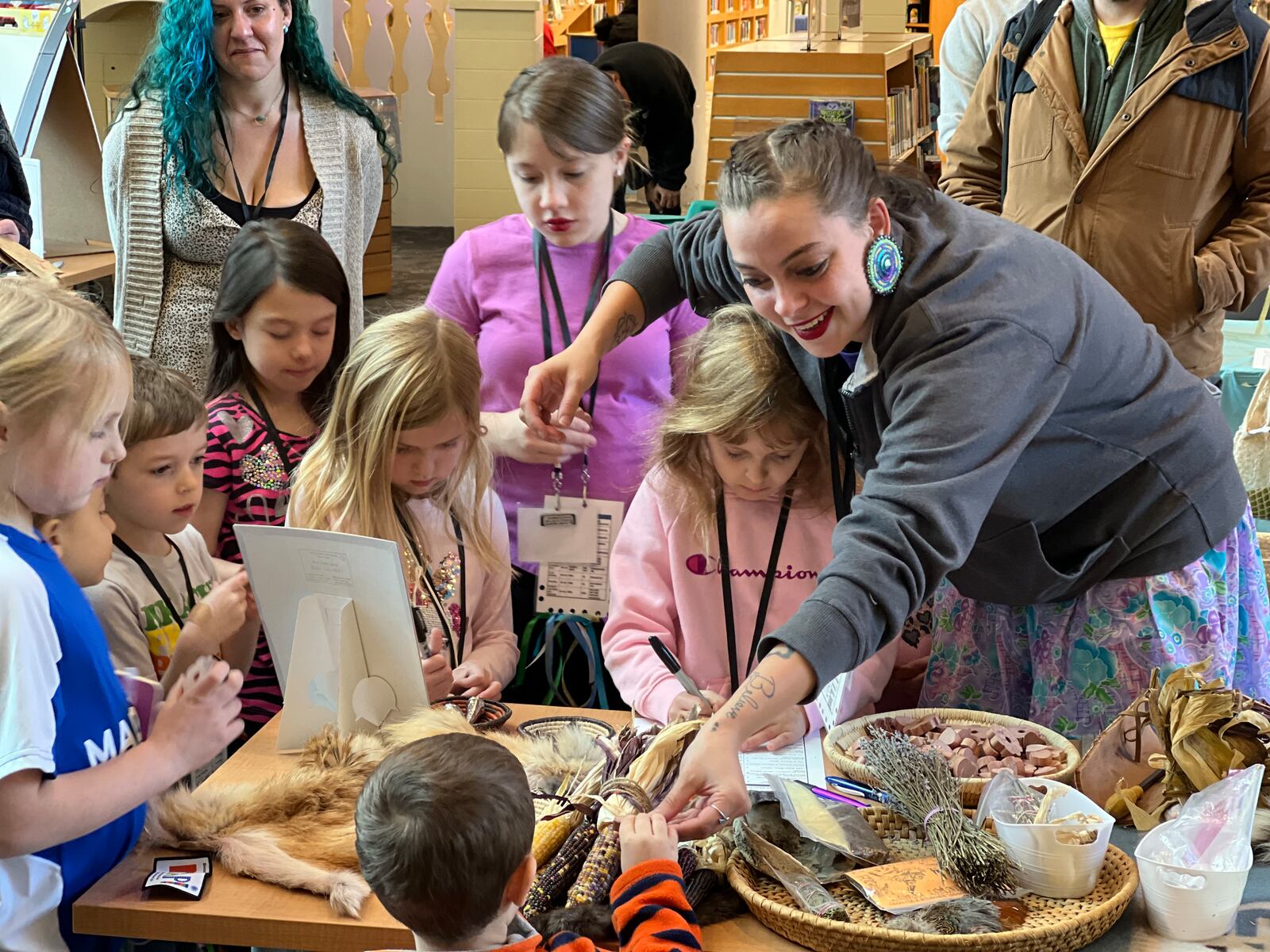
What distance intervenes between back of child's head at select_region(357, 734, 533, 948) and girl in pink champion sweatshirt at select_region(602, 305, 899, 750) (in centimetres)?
83

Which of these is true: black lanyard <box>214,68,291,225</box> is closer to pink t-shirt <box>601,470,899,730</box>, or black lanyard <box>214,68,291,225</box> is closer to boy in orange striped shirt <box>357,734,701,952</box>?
pink t-shirt <box>601,470,899,730</box>

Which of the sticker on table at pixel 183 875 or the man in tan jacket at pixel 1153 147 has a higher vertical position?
the man in tan jacket at pixel 1153 147

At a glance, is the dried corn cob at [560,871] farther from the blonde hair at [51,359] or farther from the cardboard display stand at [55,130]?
the cardboard display stand at [55,130]

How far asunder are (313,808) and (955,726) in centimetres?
88

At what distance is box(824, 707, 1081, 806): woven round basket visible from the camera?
1.74m

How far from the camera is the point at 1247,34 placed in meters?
2.64

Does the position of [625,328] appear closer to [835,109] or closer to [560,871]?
[560,871]

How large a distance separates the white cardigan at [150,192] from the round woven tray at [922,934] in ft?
6.15

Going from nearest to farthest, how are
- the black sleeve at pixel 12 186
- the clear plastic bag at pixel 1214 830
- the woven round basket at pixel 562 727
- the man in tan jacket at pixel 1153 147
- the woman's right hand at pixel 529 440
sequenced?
the clear plastic bag at pixel 1214 830 → the woven round basket at pixel 562 727 → the woman's right hand at pixel 529 440 → the man in tan jacket at pixel 1153 147 → the black sleeve at pixel 12 186

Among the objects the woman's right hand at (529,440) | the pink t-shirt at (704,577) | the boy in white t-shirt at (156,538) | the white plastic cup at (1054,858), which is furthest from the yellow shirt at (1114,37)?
the boy in white t-shirt at (156,538)

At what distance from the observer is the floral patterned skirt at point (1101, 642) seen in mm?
1997

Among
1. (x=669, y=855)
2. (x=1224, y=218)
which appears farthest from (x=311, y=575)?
(x=1224, y=218)

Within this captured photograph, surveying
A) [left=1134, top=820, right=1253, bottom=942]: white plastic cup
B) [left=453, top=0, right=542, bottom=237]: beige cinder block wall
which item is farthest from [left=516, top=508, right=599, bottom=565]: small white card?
[left=453, top=0, right=542, bottom=237]: beige cinder block wall

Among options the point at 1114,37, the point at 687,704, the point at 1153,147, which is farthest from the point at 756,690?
the point at 1114,37
